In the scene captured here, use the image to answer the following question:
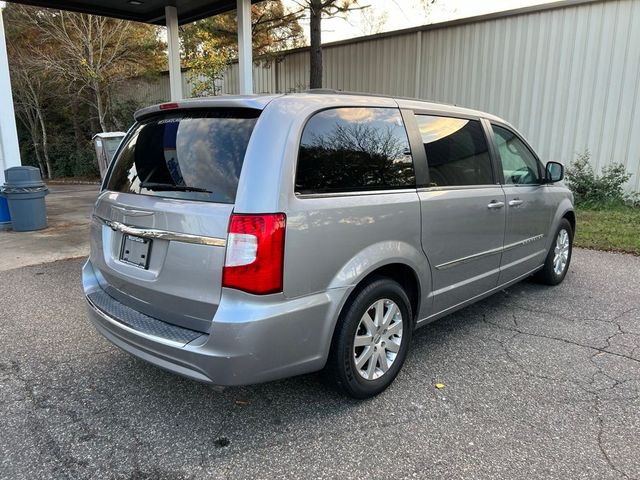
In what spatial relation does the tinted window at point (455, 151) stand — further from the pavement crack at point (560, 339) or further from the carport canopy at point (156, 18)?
the carport canopy at point (156, 18)

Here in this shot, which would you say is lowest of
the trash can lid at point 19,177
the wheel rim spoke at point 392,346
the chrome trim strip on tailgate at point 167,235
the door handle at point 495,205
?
the wheel rim spoke at point 392,346

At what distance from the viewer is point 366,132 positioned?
2992 millimetres

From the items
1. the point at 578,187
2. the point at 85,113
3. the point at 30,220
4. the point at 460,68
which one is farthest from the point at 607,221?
the point at 85,113

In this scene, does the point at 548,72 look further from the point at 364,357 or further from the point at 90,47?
the point at 90,47

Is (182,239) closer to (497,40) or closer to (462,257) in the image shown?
(462,257)

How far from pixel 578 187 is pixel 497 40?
3.84m

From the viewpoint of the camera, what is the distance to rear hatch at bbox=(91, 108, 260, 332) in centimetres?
244

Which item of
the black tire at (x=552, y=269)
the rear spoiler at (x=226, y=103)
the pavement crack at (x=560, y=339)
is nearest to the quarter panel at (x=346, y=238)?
the rear spoiler at (x=226, y=103)

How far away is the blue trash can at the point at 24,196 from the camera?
25.6 feet

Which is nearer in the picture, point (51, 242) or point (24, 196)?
point (51, 242)

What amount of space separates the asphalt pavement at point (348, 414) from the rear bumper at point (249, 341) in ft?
1.37

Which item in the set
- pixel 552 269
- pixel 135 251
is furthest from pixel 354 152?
pixel 552 269

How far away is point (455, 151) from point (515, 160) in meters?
1.09

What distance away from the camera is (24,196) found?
7.86m
